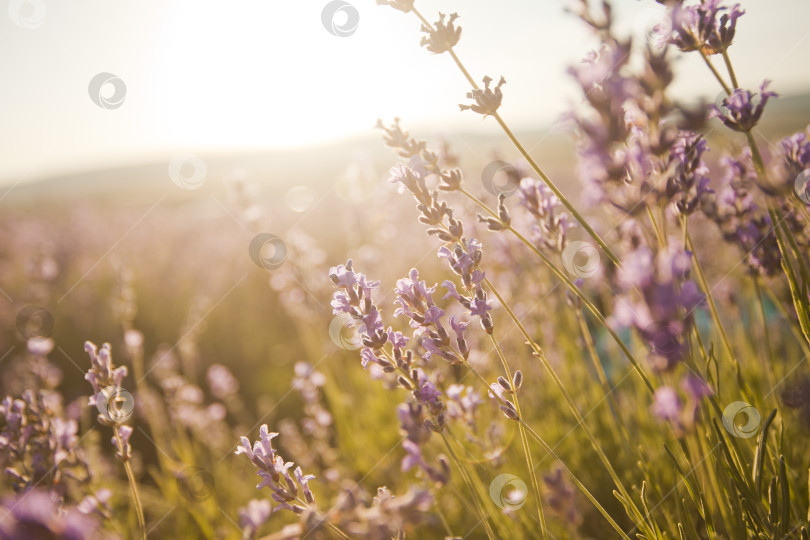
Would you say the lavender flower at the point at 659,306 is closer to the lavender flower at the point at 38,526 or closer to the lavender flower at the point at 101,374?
the lavender flower at the point at 38,526

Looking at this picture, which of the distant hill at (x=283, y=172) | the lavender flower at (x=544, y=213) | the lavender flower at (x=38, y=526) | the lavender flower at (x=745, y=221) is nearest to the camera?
the lavender flower at (x=38, y=526)

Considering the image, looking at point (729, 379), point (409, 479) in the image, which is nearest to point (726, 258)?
point (729, 379)

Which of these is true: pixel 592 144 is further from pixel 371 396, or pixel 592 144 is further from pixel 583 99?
pixel 371 396

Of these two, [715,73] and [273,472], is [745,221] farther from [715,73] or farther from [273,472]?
[273,472]

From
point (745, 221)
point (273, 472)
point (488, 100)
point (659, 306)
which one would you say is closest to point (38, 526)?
point (273, 472)

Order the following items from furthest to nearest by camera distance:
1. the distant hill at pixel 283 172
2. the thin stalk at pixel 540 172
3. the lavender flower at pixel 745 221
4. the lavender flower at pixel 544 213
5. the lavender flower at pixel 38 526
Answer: the distant hill at pixel 283 172
the lavender flower at pixel 745 221
the lavender flower at pixel 544 213
the thin stalk at pixel 540 172
the lavender flower at pixel 38 526

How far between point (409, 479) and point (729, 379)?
6.57ft

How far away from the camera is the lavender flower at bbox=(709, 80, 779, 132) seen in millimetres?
1354

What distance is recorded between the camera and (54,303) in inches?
303

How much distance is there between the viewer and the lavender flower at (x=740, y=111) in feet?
4.44

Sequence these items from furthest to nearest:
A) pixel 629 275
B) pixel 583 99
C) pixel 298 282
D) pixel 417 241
Answer: 1. pixel 417 241
2. pixel 298 282
3. pixel 583 99
4. pixel 629 275

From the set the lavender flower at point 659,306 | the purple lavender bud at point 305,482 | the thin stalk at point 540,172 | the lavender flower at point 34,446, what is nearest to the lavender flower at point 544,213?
the thin stalk at point 540,172

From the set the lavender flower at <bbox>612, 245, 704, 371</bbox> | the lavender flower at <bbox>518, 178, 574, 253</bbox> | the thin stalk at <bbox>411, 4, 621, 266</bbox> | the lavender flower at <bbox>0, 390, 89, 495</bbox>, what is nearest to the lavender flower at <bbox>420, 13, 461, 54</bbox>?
the thin stalk at <bbox>411, 4, 621, 266</bbox>

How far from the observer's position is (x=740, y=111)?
1364 mm
